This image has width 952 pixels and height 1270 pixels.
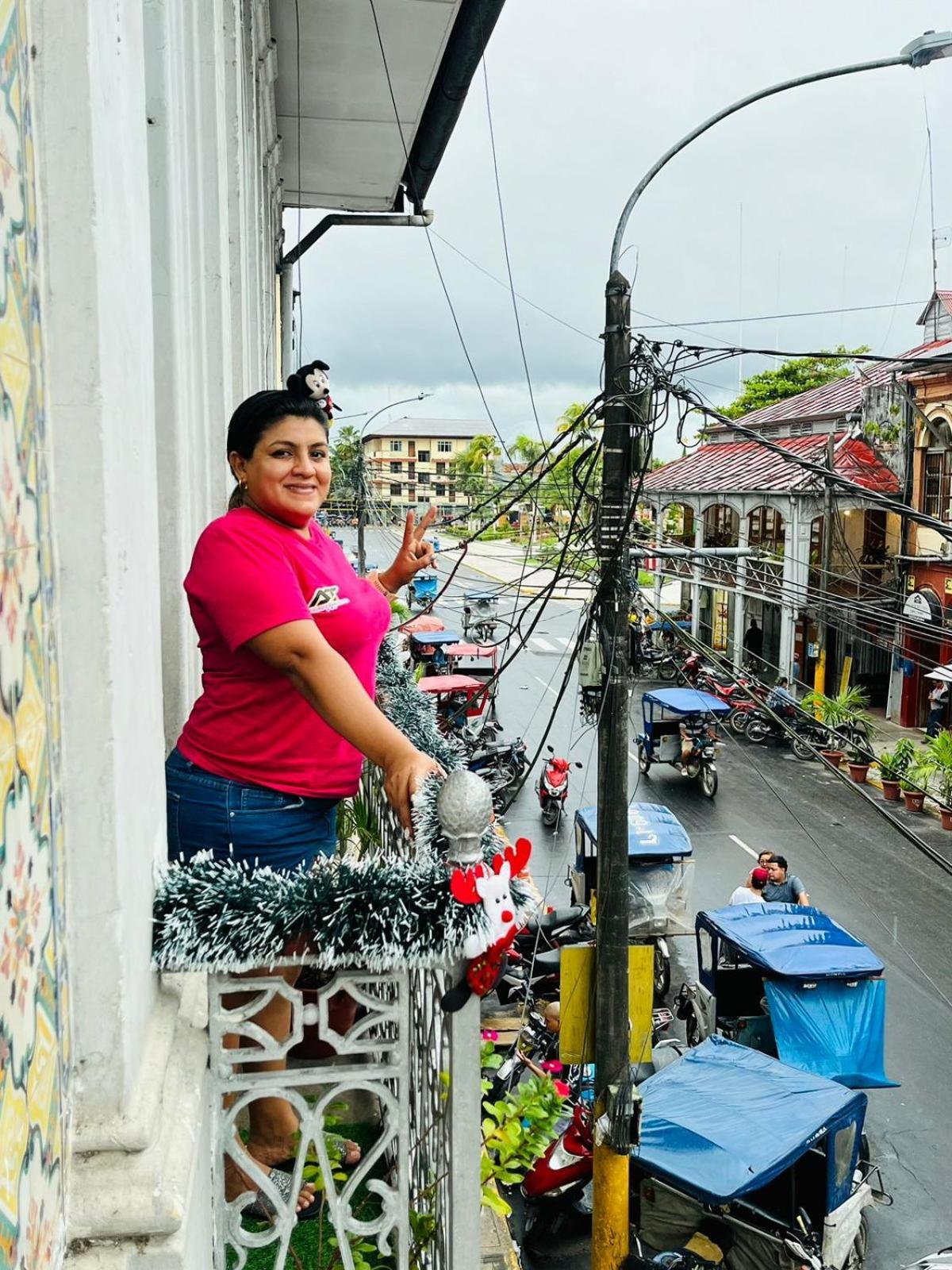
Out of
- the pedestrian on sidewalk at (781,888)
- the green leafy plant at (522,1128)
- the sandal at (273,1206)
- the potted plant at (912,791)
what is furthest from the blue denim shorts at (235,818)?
Answer: the potted plant at (912,791)

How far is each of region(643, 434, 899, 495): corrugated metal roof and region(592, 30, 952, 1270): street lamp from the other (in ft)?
48.2

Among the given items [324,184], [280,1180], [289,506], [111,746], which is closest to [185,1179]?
[111,746]

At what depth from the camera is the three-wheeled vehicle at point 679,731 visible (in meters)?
19.8

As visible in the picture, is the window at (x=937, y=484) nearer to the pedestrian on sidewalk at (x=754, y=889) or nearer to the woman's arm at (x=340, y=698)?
the pedestrian on sidewalk at (x=754, y=889)

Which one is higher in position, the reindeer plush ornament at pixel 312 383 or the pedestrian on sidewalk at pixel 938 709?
the reindeer plush ornament at pixel 312 383

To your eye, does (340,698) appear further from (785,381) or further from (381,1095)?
(785,381)

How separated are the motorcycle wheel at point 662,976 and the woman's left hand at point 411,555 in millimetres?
9754

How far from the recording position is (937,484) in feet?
74.8

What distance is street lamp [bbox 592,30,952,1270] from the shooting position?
20.0 feet

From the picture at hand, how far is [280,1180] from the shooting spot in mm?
2428

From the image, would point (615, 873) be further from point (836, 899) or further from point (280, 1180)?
point (836, 899)

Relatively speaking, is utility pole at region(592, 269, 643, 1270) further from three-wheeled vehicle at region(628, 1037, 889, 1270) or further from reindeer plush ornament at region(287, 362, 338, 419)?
reindeer plush ornament at region(287, 362, 338, 419)

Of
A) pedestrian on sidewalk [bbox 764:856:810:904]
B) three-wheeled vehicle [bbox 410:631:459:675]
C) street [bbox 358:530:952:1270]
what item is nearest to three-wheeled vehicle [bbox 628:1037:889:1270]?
street [bbox 358:530:952:1270]

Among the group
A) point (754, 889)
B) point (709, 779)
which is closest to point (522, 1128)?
point (754, 889)
